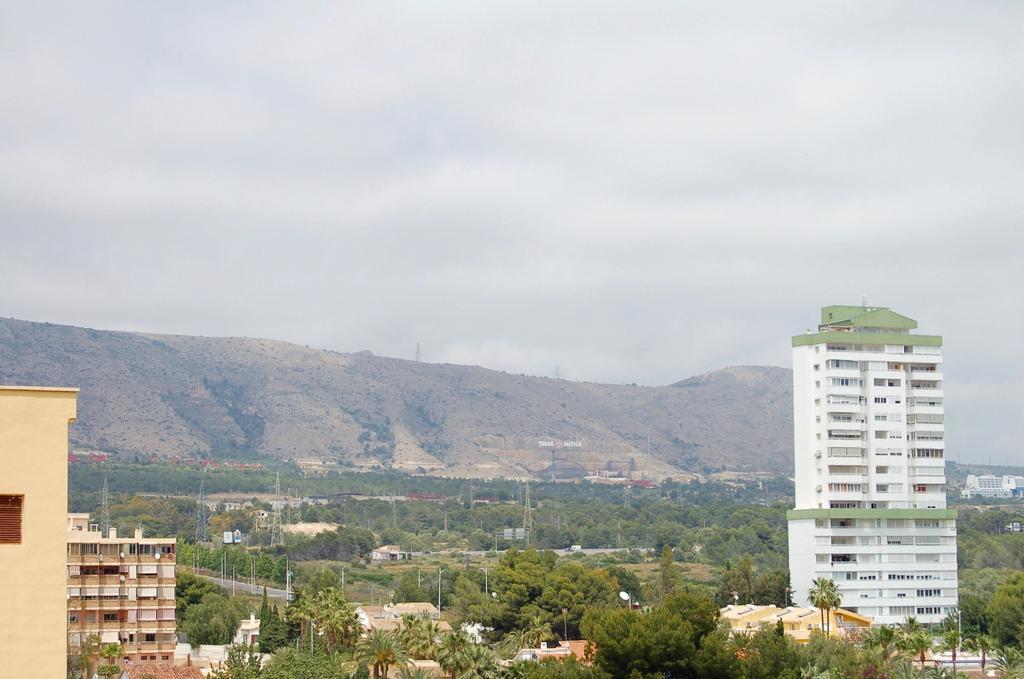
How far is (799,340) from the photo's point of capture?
112 metres

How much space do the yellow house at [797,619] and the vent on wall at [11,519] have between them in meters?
77.8

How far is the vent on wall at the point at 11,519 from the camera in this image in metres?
15.0

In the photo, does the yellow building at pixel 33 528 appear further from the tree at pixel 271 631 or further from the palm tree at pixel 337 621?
the tree at pixel 271 631

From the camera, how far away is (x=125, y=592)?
291 feet

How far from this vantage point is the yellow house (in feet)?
301

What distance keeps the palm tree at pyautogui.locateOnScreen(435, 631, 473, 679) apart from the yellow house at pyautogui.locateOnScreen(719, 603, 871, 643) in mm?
29122

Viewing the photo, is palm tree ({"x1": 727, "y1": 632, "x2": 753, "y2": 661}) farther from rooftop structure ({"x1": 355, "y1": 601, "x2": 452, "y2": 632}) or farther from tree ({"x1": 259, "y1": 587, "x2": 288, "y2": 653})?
tree ({"x1": 259, "y1": 587, "x2": 288, "y2": 653})

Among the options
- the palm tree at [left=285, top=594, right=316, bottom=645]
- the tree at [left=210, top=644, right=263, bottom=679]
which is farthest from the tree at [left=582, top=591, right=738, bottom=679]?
the palm tree at [left=285, top=594, right=316, bottom=645]

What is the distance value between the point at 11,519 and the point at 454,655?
5041cm

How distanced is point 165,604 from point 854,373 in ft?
169

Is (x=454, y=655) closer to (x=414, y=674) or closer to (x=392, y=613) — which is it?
(x=414, y=674)

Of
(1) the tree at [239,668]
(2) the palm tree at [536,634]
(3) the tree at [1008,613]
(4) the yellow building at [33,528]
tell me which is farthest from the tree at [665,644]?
(4) the yellow building at [33,528]

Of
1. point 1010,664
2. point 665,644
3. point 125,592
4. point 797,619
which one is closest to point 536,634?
point 797,619

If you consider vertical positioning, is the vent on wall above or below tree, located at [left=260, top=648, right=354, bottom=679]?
above
